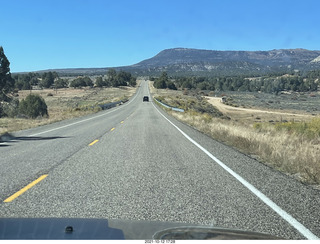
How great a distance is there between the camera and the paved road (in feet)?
15.5

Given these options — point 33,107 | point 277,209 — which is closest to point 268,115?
point 33,107

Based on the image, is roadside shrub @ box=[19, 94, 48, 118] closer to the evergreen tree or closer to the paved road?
the evergreen tree

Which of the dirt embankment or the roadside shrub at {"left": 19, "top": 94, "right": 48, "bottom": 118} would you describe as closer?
the dirt embankment

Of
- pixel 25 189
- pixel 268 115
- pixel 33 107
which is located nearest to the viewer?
pixel 25 189

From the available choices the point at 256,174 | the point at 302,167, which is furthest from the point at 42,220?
the point at 302,167

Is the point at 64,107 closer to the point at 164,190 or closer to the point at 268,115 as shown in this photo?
the point at 268,115

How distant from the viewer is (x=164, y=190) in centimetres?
617

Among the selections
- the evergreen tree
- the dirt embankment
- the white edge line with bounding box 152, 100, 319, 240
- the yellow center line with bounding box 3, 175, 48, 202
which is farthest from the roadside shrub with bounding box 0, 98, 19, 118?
the white edge line with bounding box 152, 100, 319, 240

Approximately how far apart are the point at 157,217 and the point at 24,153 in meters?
7.45

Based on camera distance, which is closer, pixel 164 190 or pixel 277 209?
pixel 277 209

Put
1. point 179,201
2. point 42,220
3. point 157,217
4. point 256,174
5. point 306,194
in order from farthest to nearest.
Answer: point 256,174
point 306,194
point 179,201
point 157,217
point 42,220

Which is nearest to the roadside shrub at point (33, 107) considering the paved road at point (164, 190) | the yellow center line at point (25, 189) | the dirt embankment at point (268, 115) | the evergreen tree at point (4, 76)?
the evergreen tree at point (4, 76)
